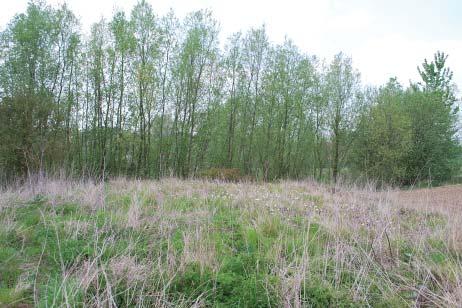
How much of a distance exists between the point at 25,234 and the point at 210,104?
16042 mm

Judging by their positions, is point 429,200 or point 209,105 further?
point 209,105

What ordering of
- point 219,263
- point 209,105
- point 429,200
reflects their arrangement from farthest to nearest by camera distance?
1. point 209,105
2. point 429,200
3. point 219,263

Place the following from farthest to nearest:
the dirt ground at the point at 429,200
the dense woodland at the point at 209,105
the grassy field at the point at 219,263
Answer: the dense woodland at the point at 209,105 → the dirt ground at the point at 429,200 → the grassy field at the point at 219,263

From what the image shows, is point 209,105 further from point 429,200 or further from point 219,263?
point 219,263

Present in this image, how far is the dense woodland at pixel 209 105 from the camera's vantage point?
15.5m

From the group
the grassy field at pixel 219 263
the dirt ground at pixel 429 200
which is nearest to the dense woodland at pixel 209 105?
the dirt ground at pixel 429 200

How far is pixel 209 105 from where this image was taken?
1864 cm

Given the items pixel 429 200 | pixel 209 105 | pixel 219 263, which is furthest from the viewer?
pixel 209 105

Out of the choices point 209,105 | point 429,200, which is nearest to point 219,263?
point 429,200

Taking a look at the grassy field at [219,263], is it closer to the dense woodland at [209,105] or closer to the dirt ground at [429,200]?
the dirt ground at [429,200]

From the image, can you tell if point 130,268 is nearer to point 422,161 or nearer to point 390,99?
point 390,99

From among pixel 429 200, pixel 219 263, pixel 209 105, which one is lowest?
pixel 219 263

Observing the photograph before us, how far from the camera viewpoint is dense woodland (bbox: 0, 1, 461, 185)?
50.9ft

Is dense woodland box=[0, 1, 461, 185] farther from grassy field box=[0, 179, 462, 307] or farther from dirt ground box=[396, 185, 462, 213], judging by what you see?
grassy field box=[0, 179, 462, 307]
